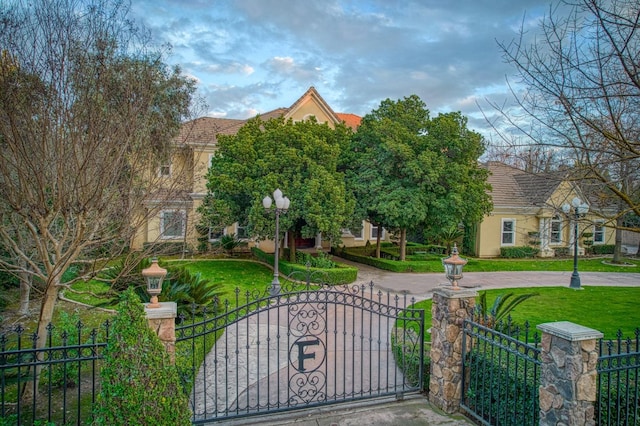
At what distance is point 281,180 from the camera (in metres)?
14.9

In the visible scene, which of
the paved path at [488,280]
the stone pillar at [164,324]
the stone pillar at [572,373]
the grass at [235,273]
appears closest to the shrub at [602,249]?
the paved path at [488,280]

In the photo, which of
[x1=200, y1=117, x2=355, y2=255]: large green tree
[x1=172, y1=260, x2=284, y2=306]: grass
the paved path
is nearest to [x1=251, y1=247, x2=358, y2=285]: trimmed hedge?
the paved path

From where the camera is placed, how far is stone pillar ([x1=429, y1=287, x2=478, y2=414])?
5406mm

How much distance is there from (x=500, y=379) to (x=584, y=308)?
800 centimetres

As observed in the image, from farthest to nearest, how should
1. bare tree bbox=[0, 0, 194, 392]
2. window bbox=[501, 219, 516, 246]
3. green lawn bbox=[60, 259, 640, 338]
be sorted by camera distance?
1. window bbox=[501, 219, 516, 246]
2. green lawn bbox=[60, 259, 640, 338]
3. bare tree bbox=[0, 0, 194, 392]

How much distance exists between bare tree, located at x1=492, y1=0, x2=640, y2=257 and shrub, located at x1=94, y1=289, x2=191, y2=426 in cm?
520

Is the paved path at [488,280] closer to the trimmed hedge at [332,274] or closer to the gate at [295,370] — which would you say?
the trimmed hedge at [332,274]

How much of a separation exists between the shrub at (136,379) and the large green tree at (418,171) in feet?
42.8

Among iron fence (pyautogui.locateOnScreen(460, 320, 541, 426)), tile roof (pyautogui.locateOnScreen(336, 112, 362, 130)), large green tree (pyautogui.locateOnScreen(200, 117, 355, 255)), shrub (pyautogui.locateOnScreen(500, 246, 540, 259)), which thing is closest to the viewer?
iron fence (pyautogui.locateOnScreen(460, 320, 541, 426))

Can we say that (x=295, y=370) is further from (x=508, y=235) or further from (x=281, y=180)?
(x=508, y=235)

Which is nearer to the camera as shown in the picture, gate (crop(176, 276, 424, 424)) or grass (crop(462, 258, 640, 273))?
gate (crop(176, 276, 424, 424))

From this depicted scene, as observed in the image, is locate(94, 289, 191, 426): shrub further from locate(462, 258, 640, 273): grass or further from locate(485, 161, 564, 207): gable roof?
locate(485, 161, 564, 207): gable roof

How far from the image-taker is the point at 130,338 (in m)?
3.60

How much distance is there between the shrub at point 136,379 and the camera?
3.44m
